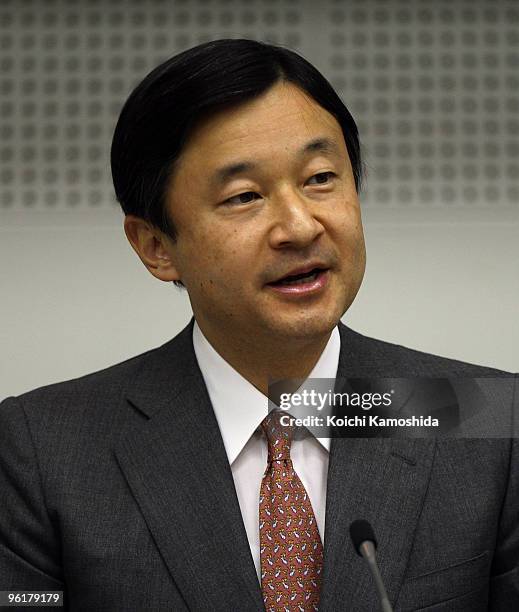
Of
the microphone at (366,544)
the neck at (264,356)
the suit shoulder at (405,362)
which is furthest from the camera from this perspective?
the suit shoulder at (405,362)

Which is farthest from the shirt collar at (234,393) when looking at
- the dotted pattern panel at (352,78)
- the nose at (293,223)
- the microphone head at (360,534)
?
the dotted pattern panel at (352,78)

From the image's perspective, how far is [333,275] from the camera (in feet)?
4.11

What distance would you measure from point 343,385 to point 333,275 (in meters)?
0.21

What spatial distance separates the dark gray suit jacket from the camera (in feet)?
4.03

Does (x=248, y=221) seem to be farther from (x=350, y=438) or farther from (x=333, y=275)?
(x=350, y=438)

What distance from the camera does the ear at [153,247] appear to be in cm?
140

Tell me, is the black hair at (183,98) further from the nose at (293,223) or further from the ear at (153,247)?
the nose at (293,223)

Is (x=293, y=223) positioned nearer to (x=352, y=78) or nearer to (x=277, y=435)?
(x=277, y=435)

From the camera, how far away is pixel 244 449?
1.33 meters

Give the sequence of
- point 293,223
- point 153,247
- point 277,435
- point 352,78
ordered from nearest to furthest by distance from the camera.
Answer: point 293,223, point 277,435, point 153,247, point 352,78

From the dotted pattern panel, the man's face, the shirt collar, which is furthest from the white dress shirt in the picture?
the dotted pattern panel

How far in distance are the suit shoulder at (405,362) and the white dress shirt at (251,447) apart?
0.10 meters

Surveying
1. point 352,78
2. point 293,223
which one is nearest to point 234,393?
point 293,223

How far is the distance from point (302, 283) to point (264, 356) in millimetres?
152
